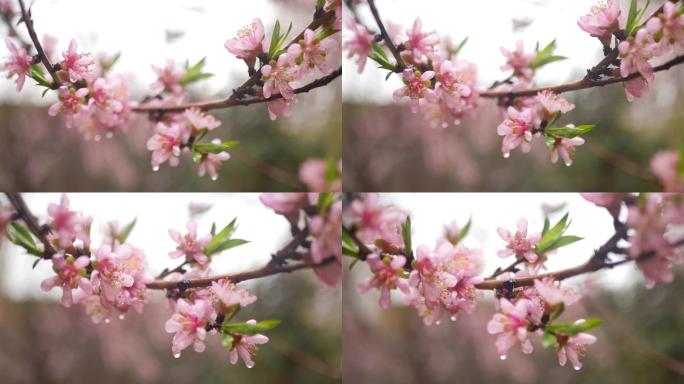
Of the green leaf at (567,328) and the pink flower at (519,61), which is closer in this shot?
the green leaf at (567,328)

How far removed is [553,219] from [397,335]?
41 cm

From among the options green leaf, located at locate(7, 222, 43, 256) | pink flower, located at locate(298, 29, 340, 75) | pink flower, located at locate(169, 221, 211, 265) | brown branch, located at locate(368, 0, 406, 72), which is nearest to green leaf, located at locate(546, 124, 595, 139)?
brown branch, located at locate(368, 0, 406, 72)

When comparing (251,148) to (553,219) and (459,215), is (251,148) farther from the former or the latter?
(553,219)

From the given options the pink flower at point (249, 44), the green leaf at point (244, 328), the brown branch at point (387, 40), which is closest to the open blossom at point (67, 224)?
the green leaf at point (244, 328)

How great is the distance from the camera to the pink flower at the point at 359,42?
0.98 m

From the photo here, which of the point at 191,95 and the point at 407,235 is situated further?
the point at 191,95

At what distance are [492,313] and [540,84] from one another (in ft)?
1.37

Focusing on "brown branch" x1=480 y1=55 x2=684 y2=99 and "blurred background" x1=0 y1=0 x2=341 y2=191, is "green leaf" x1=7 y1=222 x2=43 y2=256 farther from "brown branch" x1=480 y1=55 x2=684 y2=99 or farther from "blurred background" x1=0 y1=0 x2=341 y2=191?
"brown branch" x1=480 y1=55 x2=684 y2=99

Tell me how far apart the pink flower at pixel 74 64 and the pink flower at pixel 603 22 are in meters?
0.81

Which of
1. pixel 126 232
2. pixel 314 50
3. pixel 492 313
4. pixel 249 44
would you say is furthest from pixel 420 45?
pixel 126 232

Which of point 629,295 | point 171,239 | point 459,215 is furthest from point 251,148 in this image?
point 629,295

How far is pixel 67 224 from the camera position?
916 millimetres

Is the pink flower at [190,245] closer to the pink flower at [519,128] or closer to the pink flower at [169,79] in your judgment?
the pink flower at [169,79]

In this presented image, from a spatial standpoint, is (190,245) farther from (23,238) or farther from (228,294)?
(23,238)
